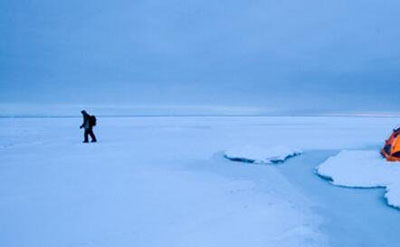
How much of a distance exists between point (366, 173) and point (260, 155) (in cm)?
297

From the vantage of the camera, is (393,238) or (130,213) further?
(130,213)

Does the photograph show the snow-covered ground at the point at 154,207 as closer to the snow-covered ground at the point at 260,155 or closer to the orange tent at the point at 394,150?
the snow-covered ground at the point at 260,155

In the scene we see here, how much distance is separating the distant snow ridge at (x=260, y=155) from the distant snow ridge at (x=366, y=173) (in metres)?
1.45

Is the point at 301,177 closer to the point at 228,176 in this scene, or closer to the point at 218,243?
the point at 228,176

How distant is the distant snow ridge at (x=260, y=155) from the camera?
8219mm

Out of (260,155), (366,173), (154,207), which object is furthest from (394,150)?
(154,207)

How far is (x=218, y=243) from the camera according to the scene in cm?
317

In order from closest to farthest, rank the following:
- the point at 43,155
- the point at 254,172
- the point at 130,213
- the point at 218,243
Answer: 1. the point at 218,243
2. the point at 130,213
3. the point at 254,172
4. the point at 43,155

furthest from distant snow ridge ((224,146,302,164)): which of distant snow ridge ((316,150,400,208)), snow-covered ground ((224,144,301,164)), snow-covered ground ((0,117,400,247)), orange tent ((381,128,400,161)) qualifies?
orange tent ((381,128,400,161))

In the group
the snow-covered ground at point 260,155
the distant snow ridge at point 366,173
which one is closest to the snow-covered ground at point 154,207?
the snow-covered ground at point 260,155

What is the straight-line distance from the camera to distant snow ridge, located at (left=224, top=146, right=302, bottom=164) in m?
8.22

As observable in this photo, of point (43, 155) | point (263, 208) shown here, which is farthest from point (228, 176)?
point (43, 155)

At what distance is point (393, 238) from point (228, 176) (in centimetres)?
353

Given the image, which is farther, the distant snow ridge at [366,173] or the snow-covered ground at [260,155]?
the snow-covered ground at [260,155]
